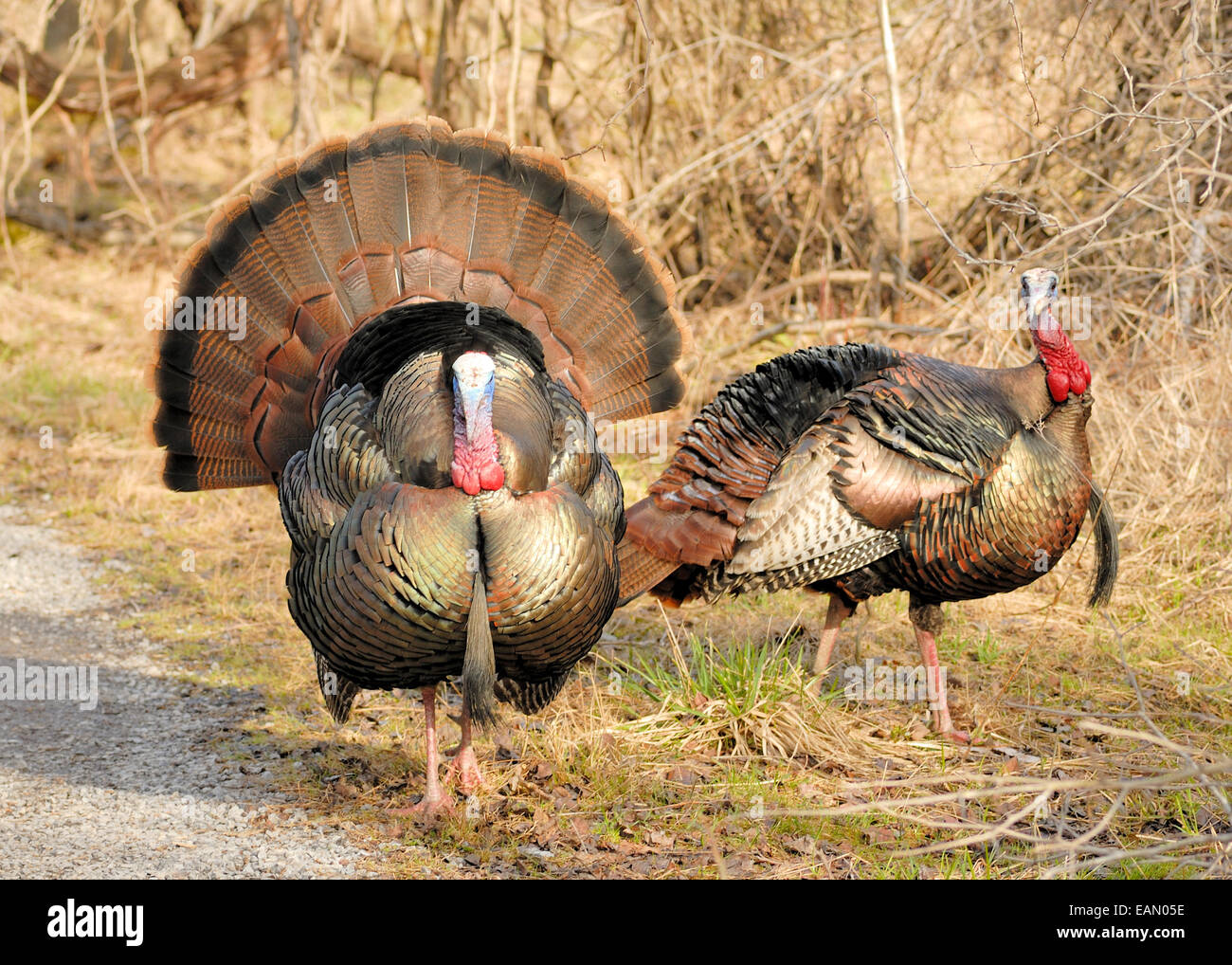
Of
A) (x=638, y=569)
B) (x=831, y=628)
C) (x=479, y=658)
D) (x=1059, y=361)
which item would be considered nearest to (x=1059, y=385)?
(x=1059, y=361)

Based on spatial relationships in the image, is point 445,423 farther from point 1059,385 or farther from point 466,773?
point 1059,385

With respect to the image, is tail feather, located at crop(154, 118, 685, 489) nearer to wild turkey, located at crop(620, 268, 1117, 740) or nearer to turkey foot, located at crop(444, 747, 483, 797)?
wild turkey, located at crop(620, 268, 1117, 740)

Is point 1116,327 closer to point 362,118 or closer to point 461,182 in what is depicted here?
point 461,182

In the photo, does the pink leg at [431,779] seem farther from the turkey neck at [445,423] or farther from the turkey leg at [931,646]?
the turkey leg at [931,646]

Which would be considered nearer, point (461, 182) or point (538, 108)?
point (461, 182)

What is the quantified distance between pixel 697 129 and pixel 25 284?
242 inches

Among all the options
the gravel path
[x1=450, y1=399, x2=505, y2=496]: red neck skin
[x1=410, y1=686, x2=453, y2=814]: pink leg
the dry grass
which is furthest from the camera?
[x1=410, y1=686, x2=453, y2=814]: pink leg

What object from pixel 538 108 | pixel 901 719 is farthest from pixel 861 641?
pixel 538 108

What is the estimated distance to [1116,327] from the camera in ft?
24.3

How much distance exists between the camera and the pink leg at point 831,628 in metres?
5.18

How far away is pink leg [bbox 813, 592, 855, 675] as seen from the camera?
518 centimetres

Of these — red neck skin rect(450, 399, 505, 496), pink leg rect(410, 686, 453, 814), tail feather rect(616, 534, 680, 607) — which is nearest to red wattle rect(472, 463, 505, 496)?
red neck skin rect(450, 399, 505, 496)

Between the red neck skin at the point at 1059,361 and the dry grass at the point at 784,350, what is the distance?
35 centimetres

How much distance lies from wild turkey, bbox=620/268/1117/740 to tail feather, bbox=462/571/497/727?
47.9 inches
